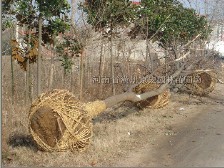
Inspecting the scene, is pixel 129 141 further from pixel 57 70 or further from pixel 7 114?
pixel 57 70

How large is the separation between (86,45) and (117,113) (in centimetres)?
221

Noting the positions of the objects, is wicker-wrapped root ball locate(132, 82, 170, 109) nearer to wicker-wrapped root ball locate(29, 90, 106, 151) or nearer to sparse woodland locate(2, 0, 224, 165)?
sparse woodland locate(2, 0, 224, 165)

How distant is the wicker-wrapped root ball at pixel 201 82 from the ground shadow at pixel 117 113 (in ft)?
11.6

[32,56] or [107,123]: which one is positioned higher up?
[32,56]

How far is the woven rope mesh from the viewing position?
5.98 meters

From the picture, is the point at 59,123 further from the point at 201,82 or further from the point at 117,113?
the point at 201,82

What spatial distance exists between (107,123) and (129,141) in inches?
52.8

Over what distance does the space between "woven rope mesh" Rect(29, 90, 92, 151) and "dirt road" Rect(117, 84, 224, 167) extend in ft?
2.88

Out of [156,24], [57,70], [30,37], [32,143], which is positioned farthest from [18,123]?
[156,24]

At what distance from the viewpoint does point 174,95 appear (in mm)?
13953

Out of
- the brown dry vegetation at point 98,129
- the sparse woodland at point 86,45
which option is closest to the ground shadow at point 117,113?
the brown dry vegetation at point 98,129

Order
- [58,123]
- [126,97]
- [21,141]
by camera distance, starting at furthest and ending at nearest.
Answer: [126,97]
[21,141]
[58,123]

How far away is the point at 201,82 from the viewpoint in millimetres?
13734

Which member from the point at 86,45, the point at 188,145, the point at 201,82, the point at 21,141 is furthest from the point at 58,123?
the point at 201,82
